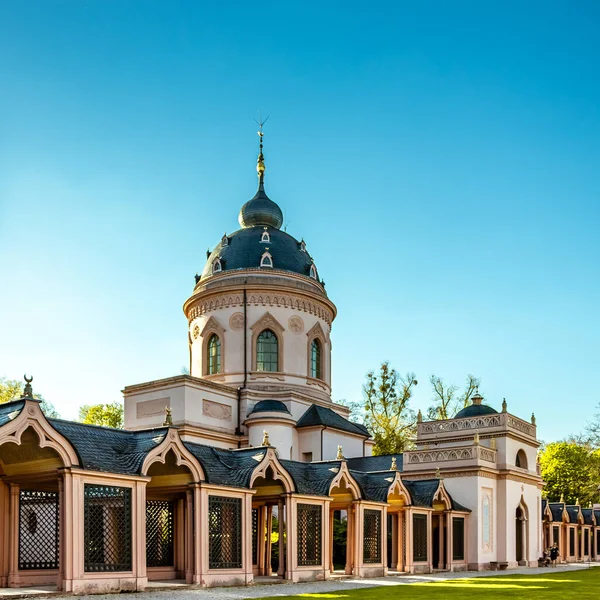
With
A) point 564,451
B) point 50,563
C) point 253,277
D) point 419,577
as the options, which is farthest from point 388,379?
point 50,563

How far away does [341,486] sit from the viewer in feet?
85.7

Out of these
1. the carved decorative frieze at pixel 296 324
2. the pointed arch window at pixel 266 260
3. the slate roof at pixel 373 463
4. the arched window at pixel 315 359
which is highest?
the pointed arch window at pixel 266 260

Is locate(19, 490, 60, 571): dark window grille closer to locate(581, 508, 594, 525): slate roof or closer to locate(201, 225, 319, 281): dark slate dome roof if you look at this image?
locate(201, 225, 319, 281): dark slate dome roof

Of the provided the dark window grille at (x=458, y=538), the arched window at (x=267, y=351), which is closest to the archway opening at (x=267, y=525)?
the dark window grille at (x=458, y=538)

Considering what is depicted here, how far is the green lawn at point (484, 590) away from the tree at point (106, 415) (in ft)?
124

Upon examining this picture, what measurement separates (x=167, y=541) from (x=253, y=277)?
18655mm

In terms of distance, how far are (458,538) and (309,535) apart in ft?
36.6

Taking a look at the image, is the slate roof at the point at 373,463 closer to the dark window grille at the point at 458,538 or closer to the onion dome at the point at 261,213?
the dark window grille at the point at 458,538

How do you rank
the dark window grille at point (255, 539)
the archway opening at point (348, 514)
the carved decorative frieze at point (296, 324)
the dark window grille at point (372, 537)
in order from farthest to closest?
the carved decorative frieze at point (296, 324)
the dark window grille at point (372, 537)
the archway opening at point (348, 514)
the dark window grille at point (255, 539)

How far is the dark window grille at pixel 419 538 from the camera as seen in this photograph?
2970cm

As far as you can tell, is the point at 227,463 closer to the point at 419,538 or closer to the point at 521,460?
the point at 419,538

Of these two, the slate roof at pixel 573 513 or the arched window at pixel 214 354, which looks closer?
the arched window at pixel 214 354

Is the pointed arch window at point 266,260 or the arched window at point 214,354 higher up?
the pointed arch window at point 266,260

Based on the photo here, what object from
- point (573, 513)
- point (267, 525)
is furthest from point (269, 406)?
point (573, 513)
